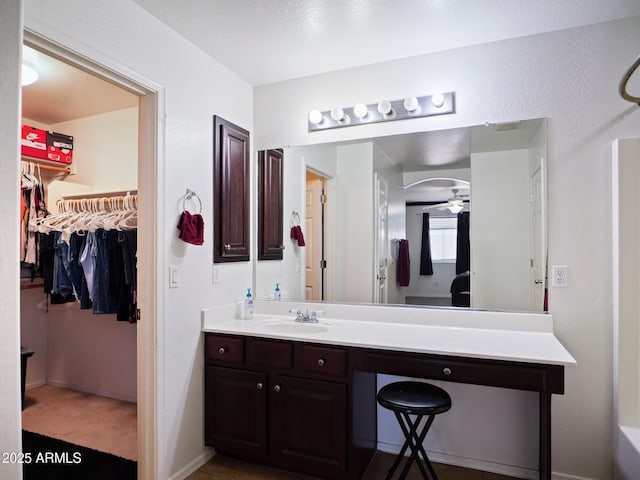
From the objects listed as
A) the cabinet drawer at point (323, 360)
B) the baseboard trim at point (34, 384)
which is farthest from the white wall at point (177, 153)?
Result: the baseboard trim at point (34, 384)

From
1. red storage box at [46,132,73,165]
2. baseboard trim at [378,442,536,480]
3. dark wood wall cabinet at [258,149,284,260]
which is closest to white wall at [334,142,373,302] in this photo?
dark wood wall cabinet at [258,149,284,260]

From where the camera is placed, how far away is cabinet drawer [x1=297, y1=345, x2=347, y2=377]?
6.56ft

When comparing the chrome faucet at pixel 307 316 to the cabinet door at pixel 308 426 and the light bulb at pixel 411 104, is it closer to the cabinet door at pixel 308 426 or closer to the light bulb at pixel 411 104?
the cabinet door at pixel 308 426

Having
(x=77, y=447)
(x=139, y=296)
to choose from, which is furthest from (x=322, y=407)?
(x=77, y=447)

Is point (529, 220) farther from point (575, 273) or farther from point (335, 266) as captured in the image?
point (335, 266)

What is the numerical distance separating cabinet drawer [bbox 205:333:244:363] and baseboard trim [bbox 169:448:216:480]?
1.86ft

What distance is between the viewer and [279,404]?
7.00 ft

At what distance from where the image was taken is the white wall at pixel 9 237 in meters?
0.96

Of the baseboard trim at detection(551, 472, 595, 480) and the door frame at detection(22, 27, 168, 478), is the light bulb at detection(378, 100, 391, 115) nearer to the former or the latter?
the door frame at detection(22, 27, 168, 478)

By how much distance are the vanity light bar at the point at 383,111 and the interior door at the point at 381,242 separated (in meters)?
0.40

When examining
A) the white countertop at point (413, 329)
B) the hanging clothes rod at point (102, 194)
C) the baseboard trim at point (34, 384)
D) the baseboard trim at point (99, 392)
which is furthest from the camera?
the baseboard trim at point (34, 384)

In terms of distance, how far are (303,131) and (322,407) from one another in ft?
5.90

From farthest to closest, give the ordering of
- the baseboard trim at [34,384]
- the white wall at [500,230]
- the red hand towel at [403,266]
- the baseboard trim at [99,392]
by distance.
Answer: the baseboard trim at [34,384] < the baseboard trim at [99,392] < the red hand towel at [403,266] < the white wall at [500,230]

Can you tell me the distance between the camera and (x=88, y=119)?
3.50 m
